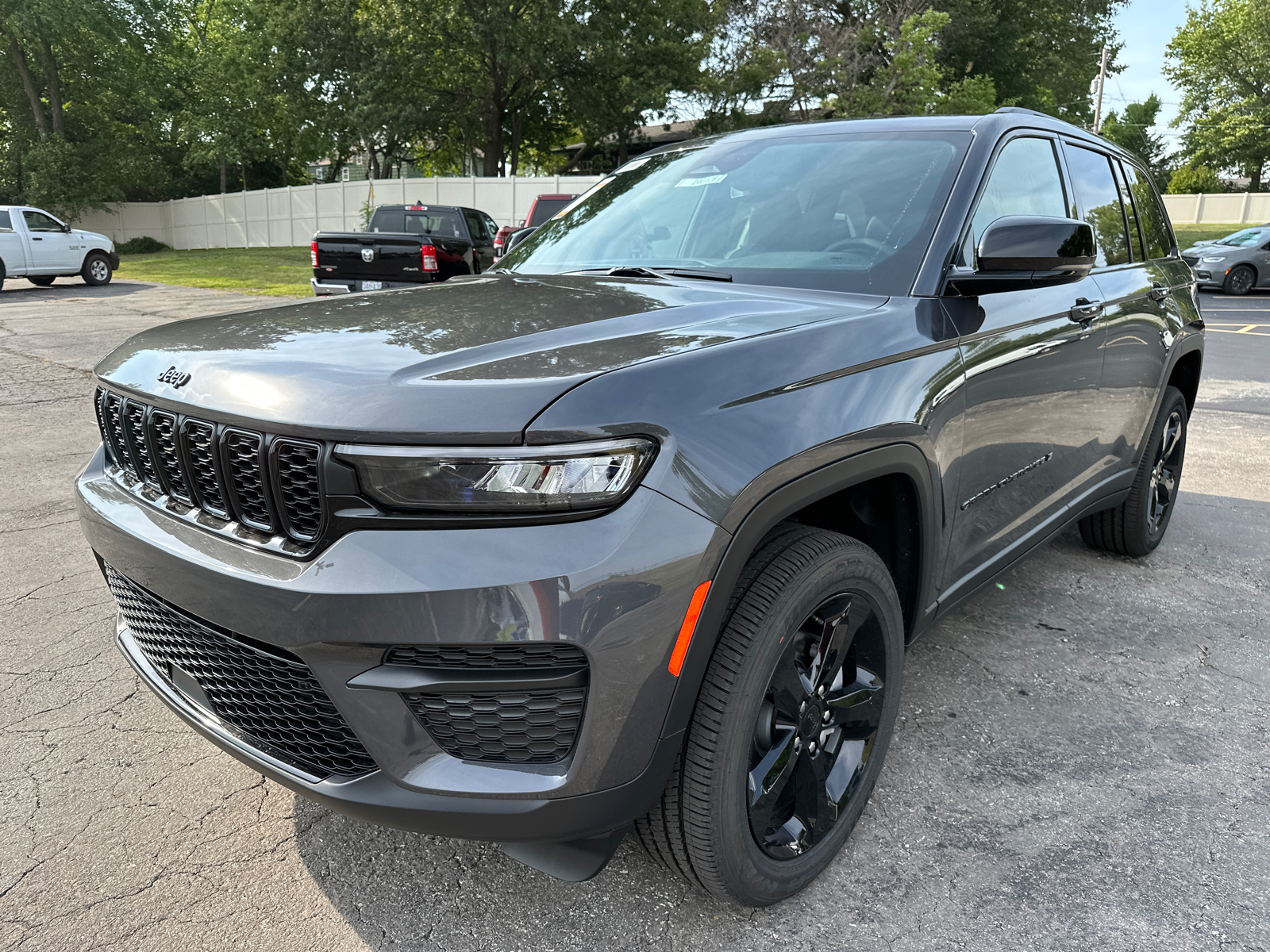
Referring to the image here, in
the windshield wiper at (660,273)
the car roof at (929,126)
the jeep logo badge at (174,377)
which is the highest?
the car roof at (929,126)

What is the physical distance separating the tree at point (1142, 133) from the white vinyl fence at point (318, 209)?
1397 cm

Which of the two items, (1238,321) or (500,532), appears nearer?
(500,532)

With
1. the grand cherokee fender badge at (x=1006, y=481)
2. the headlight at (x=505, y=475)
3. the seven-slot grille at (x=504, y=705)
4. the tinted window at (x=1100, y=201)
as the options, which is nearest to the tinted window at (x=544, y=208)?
the tinted window at (x=1100, y=201)

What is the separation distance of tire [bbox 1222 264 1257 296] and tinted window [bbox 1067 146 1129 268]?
66.2 ft

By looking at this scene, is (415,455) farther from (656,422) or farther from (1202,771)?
(1202,771)

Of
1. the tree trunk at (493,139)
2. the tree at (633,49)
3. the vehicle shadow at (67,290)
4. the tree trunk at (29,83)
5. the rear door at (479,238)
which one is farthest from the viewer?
the tree trunk at (29,83)

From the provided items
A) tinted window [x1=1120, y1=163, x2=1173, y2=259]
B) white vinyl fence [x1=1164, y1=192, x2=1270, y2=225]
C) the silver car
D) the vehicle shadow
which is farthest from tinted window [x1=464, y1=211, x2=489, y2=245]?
white vinyl fence [x1=1164, y1=192, x2=1270, y2=225]

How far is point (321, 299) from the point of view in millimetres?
2666

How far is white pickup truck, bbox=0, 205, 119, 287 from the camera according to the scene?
1898 cm

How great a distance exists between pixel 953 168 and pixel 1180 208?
4993cm

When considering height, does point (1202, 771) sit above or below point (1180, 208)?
below

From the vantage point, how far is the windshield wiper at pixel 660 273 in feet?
8.69

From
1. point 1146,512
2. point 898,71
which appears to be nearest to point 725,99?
point 898,71

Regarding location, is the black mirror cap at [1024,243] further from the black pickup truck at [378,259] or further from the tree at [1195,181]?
the tree at [1195,181]
